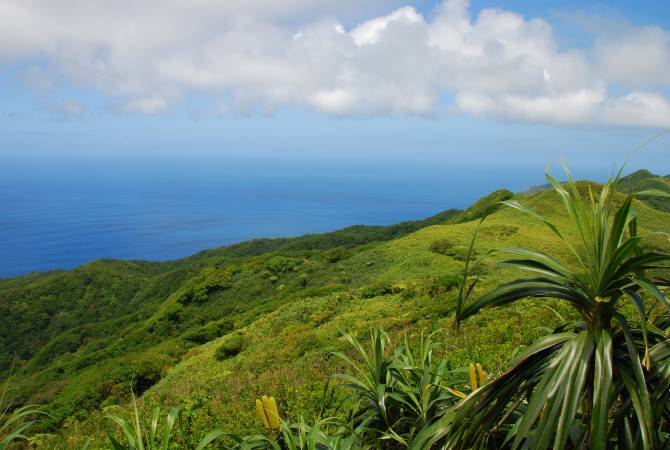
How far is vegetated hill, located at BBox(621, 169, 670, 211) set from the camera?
72.6 inches

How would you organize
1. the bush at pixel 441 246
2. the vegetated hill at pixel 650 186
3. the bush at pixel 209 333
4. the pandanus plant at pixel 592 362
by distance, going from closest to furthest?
the pandanus plant at pixel 592 362 → the vegetated hill at pixel 650 186 → the bush at pixel 209 333 → the bush at pixel 441 246

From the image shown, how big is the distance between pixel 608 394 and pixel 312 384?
18.8 ft

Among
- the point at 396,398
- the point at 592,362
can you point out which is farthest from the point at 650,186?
the point at 396,398

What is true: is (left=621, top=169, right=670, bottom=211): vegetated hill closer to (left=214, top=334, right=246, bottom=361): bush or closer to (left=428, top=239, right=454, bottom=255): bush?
(left=428, top=239, right=454, bottom=255): bush

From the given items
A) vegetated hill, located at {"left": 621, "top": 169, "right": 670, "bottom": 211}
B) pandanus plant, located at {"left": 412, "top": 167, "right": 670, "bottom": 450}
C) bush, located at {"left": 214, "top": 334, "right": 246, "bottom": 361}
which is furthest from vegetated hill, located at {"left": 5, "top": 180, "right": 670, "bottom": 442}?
vegetated hill, located at {"left": 621, "top": 169, "right": 670, "bottom": 211}

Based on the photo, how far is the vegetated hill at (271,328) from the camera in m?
7.31

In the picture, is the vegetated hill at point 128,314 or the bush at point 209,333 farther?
the bush at point 209,333

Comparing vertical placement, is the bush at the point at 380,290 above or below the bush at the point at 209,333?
above

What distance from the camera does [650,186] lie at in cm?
220

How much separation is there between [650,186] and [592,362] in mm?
986

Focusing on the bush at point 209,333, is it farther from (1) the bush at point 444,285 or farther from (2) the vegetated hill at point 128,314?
(1) the bush at point 444,285

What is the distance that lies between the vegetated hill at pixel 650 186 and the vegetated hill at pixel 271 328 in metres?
0.61

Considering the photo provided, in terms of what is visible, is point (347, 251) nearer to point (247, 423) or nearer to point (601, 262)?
point (247, 423)

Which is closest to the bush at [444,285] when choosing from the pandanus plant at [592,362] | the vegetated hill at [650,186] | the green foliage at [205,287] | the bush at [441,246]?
the vegetated hill at [650,186]
